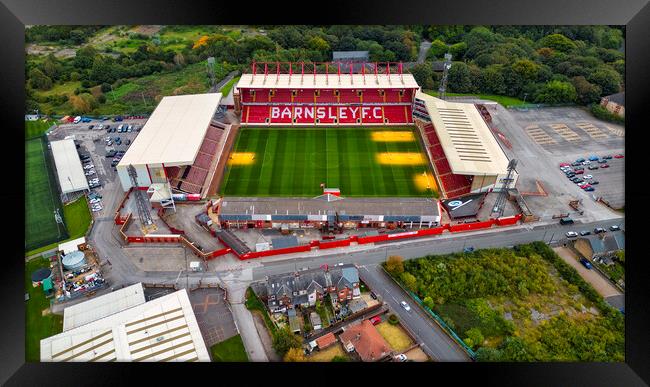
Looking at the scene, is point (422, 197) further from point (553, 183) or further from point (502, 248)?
point (553, 183)

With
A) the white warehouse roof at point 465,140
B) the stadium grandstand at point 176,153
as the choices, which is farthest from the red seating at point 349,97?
the stadium grandstand at point 176,153

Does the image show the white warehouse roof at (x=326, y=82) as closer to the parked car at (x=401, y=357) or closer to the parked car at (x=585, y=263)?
the parked car at (x=585, y=263)

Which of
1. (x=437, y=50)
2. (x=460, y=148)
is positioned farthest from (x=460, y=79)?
(x=460, y=148)

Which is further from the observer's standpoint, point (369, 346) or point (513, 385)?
point (369, 346)

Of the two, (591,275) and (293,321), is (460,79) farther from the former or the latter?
(293,321)

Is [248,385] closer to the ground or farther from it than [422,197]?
farther from it

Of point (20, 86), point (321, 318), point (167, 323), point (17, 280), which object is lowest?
point (321, 318)

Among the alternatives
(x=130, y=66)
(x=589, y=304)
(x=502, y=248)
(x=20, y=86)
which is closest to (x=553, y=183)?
(x=502, y=248)
